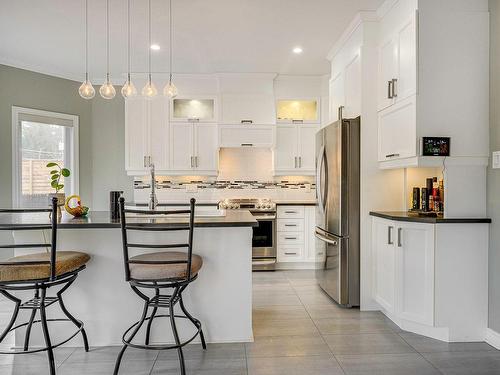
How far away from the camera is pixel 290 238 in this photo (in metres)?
5.06

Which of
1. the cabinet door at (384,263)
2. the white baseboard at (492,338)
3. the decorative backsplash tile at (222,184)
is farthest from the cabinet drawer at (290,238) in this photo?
the white baseboard at (492,338)

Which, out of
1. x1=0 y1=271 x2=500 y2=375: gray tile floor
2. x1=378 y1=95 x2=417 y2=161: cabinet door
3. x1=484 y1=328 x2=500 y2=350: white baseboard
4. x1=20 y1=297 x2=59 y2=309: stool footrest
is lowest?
x1=0 y1=271 x2=500 y2=375: gray tile floor

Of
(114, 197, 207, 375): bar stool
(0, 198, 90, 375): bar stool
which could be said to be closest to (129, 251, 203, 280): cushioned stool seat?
(114, 197, 207, 375): bar stool

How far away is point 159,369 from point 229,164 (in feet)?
11.7

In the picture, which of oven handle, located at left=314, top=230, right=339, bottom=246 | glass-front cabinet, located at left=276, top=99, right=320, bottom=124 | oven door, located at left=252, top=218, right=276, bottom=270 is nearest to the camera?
oven handle, located at left=314, top=230, right=339, bottom=246

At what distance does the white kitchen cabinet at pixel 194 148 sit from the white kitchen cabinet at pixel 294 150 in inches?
35.0

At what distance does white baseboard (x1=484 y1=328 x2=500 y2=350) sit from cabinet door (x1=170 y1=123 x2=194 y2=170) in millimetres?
3804

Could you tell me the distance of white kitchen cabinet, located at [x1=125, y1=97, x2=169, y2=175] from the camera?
17.0ft

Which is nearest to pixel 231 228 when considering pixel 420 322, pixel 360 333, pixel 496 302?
pixel 360 333

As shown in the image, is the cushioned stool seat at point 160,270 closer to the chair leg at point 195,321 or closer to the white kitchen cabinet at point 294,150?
the chair leg at point 195,321

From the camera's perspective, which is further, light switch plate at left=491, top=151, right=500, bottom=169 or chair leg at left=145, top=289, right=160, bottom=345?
light switch plate at left=491, top=151, right=500, bottom=169

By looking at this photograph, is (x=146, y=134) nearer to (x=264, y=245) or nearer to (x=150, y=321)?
(x=264, y=245)

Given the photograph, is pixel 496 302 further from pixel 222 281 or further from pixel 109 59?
pixel 109 59

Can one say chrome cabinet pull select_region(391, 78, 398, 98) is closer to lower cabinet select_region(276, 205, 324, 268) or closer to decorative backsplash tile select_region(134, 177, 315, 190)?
lower cabinet select_region(276, 205, 324, 268)
